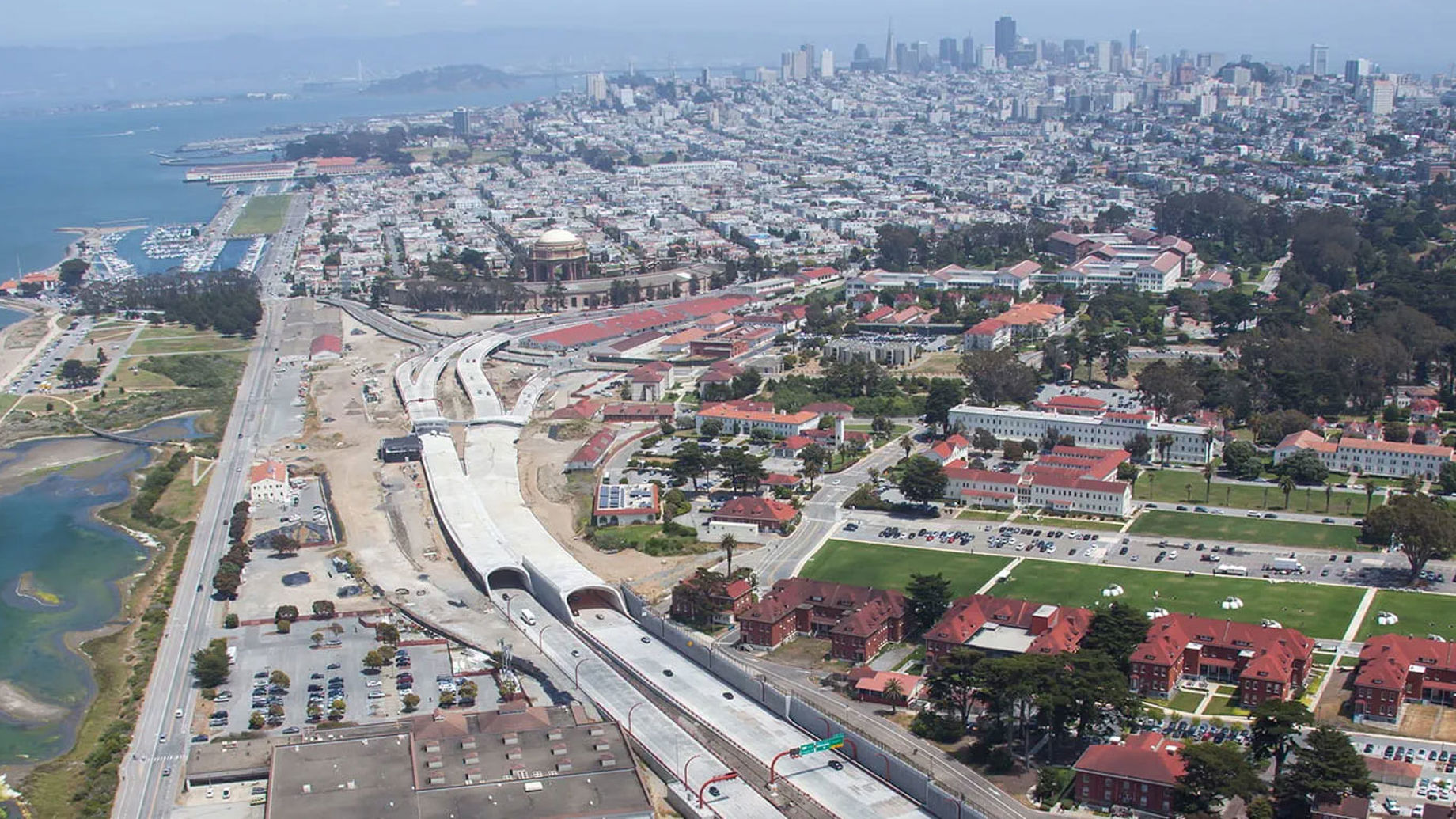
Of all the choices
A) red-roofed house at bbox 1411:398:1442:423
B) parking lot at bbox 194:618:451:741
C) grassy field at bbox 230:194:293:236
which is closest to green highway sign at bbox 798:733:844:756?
parking lot at bbox 194:618:451:741

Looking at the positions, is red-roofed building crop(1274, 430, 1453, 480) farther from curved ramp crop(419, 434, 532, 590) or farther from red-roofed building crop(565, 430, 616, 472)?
curved ramp crop(419, 434, 532, 590)

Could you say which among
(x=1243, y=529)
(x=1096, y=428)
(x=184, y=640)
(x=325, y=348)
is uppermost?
(x=1096, y=428)

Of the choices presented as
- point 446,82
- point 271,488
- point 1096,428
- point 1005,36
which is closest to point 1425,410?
point 1096,428

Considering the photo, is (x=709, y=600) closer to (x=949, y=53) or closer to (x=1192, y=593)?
(x=1192, y=593)

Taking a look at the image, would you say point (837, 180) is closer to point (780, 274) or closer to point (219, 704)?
point (780, 274)

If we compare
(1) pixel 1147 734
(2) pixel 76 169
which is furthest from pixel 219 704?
(2) pixel 76 169
